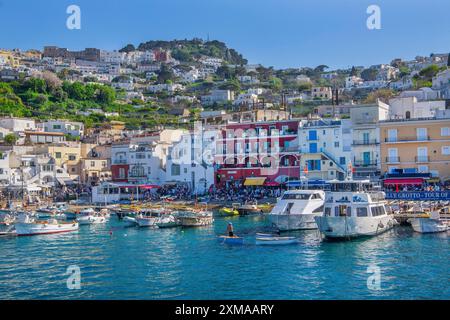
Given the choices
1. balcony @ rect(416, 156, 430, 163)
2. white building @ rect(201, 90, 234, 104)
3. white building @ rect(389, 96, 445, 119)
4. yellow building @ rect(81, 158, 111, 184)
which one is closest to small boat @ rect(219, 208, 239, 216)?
balcony @ rect(416, 156, 430, 163)

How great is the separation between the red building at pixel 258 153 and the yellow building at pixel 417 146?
1108cm

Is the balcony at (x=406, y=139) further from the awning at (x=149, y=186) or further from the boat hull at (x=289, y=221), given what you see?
the awning at (x=149, y=186)

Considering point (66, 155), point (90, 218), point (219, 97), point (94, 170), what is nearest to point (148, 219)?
point (90, 218)

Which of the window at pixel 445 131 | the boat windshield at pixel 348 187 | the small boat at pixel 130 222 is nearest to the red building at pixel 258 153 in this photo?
the window at pixel 445 131

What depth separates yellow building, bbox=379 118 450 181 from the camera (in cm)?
5459

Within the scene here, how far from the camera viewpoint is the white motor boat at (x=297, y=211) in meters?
40.4

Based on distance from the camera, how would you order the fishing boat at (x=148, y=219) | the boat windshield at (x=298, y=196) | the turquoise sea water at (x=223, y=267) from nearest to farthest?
the turquoise sea water at (x=223, y=267), the boat windshield at (x=298, y=196), the fishing boat at (x=148, y=219)

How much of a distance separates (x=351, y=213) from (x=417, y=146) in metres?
24.5

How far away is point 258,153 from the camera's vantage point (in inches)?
2569

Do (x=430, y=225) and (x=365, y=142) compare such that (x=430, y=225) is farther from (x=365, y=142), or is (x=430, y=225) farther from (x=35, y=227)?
(x=35, y=227)

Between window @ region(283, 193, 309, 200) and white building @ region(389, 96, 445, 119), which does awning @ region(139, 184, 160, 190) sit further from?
white building @ region(389, 96, 445, 119)

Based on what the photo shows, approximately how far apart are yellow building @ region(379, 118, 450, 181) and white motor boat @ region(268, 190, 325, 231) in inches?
703

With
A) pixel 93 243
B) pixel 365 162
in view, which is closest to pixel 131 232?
pixel 93 243
